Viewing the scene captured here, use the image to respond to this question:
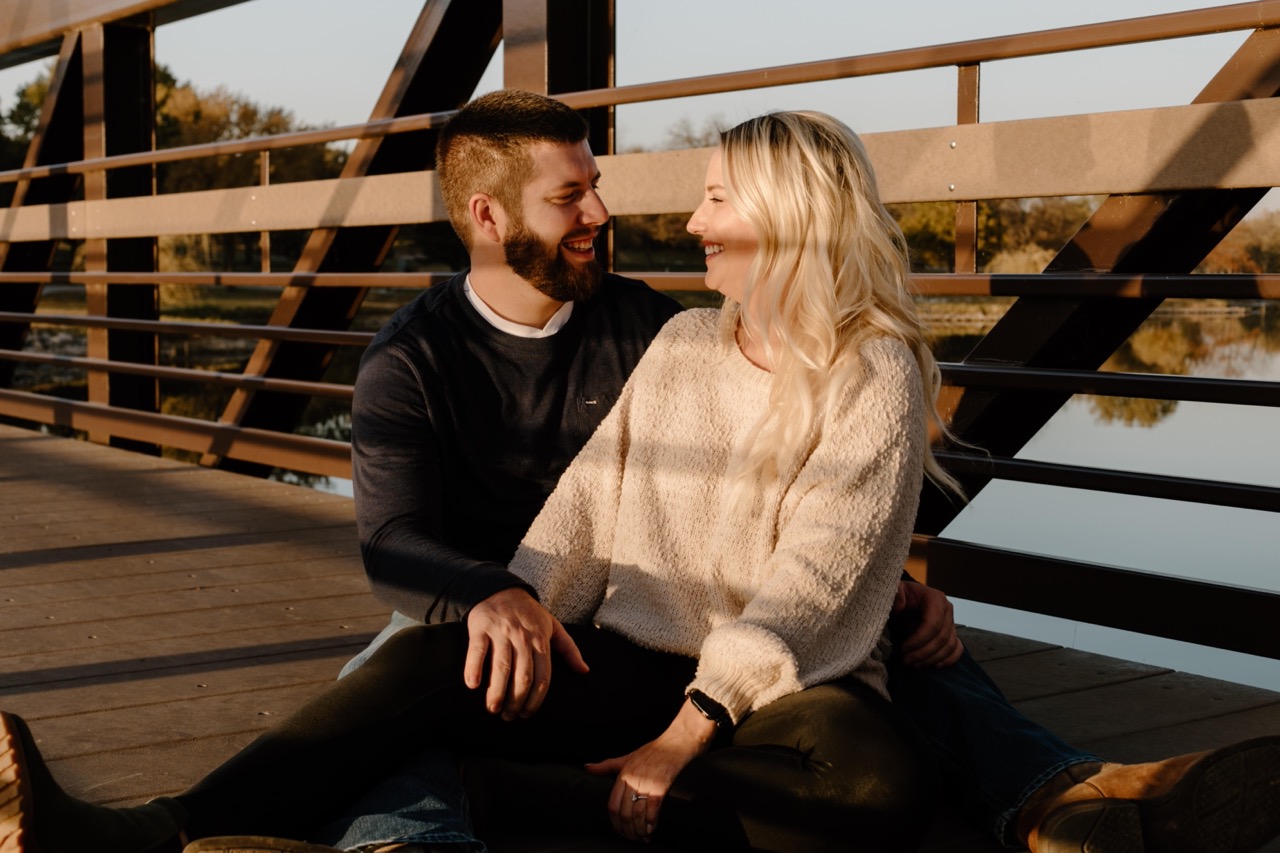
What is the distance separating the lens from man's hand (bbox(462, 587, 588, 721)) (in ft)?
5.45

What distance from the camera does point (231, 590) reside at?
3129mm

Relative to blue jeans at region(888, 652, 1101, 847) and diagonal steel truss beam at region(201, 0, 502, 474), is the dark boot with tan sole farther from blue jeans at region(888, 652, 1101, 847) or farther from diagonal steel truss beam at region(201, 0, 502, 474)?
diagonal steel truss beam at region(201, 0, 502, 474)

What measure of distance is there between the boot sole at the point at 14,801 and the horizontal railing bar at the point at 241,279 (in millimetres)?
2454

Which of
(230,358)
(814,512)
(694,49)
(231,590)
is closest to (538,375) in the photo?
(814,512)

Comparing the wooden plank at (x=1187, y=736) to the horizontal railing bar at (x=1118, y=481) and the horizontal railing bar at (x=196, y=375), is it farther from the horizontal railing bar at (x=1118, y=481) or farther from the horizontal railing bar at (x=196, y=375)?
the horizontal railing bar at (x=196, y=375)

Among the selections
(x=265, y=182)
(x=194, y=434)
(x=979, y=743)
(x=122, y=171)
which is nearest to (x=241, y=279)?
(x=265, y=182)

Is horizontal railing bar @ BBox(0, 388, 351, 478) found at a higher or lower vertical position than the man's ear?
lower

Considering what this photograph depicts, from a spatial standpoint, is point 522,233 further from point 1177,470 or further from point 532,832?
point 1177,470

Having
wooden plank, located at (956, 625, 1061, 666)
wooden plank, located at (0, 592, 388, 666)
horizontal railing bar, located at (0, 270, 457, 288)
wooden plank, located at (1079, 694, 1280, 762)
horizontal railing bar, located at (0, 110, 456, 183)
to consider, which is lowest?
wooden plank, located at (956, 625, 1061, 666)

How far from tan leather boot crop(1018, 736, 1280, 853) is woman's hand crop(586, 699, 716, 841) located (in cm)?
39

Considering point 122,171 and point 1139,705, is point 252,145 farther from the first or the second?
point 1139,705

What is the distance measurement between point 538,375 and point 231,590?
1.33 m

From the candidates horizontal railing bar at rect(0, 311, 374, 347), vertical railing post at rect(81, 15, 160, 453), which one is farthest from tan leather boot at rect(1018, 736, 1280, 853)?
vertical railing post at rect(81, 15, 160, 453)

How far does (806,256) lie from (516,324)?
19.4 inches
